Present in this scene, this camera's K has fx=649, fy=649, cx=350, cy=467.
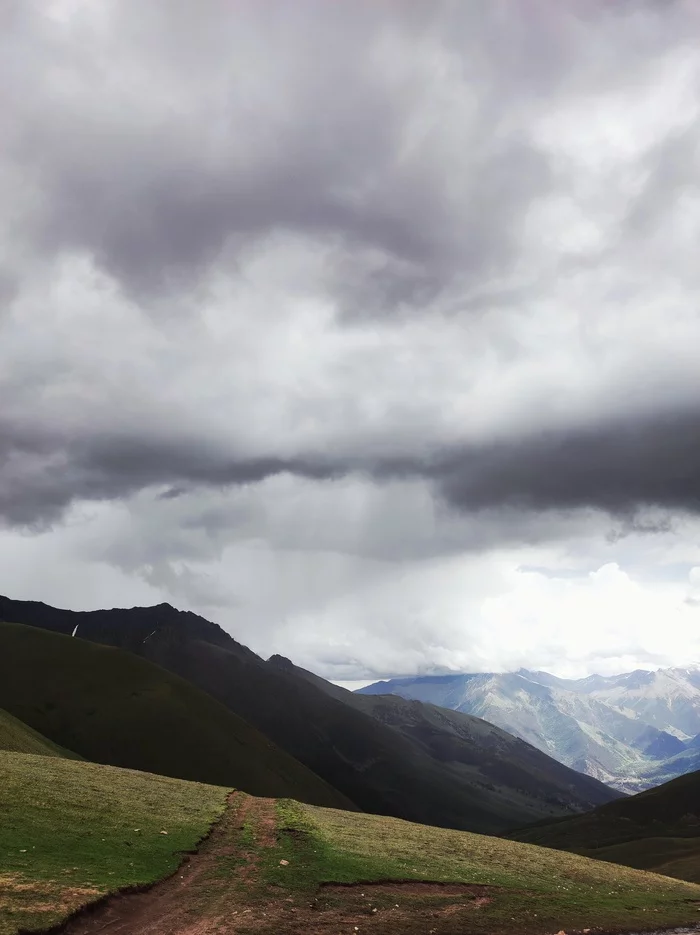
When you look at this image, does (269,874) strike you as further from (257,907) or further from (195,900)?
(195,900)

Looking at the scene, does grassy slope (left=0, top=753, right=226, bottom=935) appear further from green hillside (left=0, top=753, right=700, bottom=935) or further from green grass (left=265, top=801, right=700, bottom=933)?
green grass (left=265, top=801, right=700, bottom=933)

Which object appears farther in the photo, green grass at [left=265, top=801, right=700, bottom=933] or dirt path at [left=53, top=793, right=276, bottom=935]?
green grass at [left=265, top=801, right=700, bottom=933]

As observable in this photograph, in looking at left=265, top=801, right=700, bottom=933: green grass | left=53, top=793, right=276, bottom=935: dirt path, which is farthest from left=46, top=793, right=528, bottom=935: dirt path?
left=265, top=801, right=700, bottom=933: green grass

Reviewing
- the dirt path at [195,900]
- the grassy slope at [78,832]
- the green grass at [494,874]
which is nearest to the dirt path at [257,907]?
the dirt path at [195,900]

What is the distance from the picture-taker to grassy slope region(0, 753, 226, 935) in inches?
1310

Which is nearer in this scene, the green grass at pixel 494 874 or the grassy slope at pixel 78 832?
the grassy slope at pixel 78 832

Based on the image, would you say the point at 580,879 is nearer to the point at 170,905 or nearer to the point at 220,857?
the point at 220,857

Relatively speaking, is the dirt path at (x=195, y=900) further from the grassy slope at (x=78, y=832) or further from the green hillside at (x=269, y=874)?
the grassy slope at (x=78, y=832)

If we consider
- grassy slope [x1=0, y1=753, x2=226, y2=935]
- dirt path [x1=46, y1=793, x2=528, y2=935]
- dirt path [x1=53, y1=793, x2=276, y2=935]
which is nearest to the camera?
dirt path [x1=53, y1=793, x2=276, y2=935]

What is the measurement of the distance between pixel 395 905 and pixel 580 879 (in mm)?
25757

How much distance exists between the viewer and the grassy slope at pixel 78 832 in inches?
1310

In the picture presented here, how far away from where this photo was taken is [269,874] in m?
42.8

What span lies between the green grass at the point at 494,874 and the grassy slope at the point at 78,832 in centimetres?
830

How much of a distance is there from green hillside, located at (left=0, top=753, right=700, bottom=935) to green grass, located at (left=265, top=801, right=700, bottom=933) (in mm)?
197
